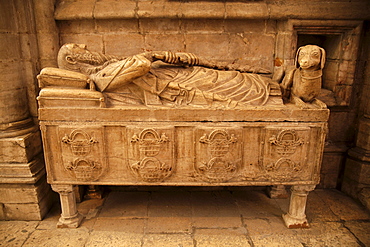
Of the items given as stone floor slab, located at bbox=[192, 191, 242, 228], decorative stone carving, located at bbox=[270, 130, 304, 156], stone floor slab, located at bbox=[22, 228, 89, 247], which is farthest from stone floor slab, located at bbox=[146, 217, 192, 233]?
decorative stone carving, located at bbox=[270, 130, 304, 156]

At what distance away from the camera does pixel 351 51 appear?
3605mm

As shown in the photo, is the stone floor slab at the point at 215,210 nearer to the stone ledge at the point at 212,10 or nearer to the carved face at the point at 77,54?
the carved face at the point at 77,54

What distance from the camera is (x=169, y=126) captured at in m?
2.76

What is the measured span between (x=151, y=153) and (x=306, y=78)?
163 centimetres

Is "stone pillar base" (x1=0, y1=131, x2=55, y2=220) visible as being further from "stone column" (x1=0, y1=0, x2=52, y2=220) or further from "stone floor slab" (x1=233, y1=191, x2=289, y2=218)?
"stone floor slab" (x1=233, y1=191, x2=289, y2=218)

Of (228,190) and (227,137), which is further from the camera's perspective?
(228,190)

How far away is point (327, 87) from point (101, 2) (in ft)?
9.99

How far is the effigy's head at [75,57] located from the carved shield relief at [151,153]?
0.86 metres

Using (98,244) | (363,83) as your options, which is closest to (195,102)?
(98,244)

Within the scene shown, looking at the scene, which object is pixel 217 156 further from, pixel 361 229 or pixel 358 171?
pixel 358 171

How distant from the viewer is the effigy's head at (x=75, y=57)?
2.91 m

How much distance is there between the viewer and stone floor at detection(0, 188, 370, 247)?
294cm

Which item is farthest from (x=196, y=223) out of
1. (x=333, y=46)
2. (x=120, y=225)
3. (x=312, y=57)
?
(x=333, y=46)

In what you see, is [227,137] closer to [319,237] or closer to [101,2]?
[319,237]
